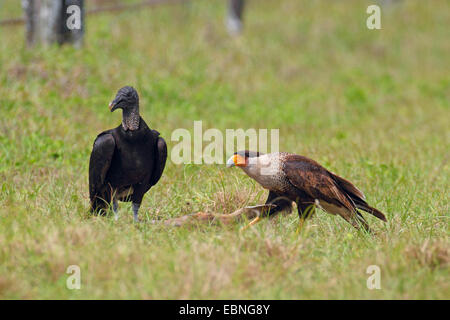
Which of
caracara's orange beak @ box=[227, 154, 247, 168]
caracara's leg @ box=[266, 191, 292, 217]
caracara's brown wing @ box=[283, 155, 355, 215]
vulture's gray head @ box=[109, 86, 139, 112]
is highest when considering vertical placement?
vulture's gray head @ box=[109, 86, 139, 112]

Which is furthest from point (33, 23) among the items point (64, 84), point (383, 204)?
point (383, 204)

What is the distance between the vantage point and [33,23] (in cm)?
1102

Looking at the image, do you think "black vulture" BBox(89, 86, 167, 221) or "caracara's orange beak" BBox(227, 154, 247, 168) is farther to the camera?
"black vulture" BBox(89, 86, 167, 221)

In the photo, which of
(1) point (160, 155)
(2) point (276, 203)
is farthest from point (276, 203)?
(1) point (160, 155)

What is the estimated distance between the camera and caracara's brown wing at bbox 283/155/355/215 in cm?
503

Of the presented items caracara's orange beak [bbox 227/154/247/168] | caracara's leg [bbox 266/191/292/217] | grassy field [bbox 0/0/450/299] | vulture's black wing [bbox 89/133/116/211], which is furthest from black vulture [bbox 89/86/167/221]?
caracara's leg [bbox 266/191/292/217]

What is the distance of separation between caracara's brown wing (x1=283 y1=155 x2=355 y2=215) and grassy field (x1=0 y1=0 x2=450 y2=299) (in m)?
0.27

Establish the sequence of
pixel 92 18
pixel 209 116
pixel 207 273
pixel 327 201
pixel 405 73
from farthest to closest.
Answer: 1. pixel 405 73
2. pixel 92 18
3. pixel 209 116
4. pixel 327 201
5. pixel 207 273

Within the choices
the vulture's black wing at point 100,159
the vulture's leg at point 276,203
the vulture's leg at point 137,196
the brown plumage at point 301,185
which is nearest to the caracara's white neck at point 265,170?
the brown plumage at point 301,185

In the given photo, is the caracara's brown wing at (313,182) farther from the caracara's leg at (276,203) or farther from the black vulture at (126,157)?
the black vulture at (126,157)

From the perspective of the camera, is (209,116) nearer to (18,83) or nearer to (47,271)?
(18,83)

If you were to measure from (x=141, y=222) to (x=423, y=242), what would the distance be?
6.95ft

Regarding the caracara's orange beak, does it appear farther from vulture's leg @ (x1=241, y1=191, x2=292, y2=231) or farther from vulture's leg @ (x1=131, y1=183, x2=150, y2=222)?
vulture's leg @ (x1=131, y1=183, x2=150, y2=222)

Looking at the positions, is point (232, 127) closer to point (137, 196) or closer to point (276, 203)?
point (137, 196)
